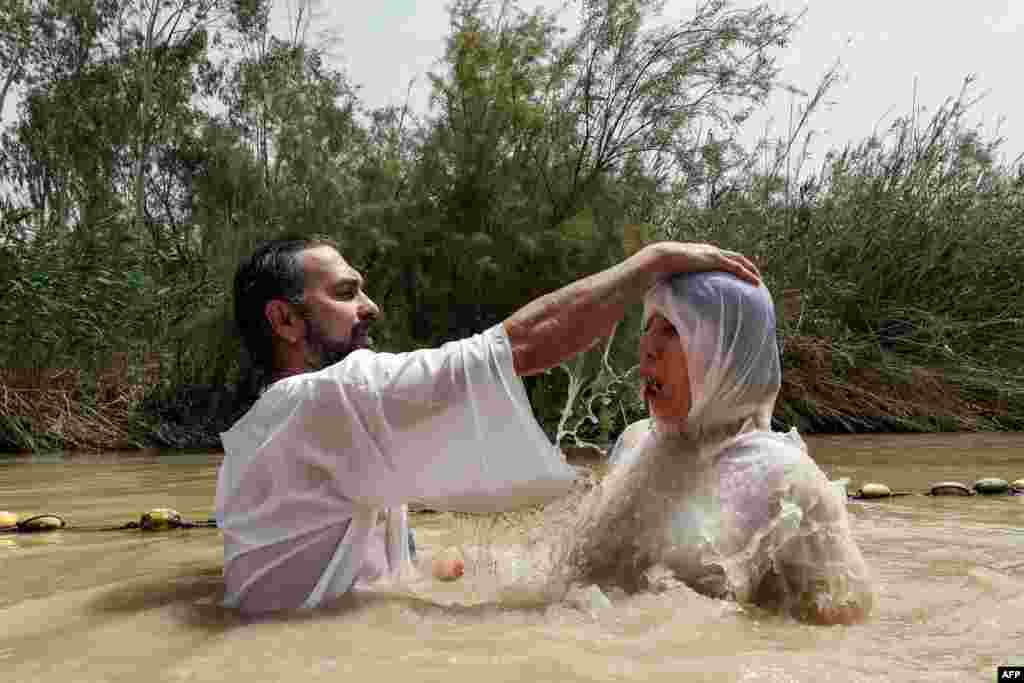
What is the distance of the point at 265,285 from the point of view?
2.82m

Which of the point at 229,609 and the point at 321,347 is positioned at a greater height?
the point at 321,347

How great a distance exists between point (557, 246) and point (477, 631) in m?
6.38

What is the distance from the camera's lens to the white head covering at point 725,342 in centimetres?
241

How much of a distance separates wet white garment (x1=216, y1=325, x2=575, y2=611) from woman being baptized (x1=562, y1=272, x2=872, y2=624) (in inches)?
12.1

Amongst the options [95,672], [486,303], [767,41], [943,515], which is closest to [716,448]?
[95,672]

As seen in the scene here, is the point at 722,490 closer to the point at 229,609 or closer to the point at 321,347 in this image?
the point at 321,347

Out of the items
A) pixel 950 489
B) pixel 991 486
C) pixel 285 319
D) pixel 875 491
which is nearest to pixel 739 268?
pixel 285 319

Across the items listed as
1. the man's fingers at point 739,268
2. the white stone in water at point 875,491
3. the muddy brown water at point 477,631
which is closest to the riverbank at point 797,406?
the white stone in water at point 875,491

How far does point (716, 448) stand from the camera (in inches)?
98.7

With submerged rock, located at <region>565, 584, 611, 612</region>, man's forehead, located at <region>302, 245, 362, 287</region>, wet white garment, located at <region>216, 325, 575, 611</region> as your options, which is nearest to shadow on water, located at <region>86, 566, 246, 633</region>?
wet white garment, located at <region>216, 325, 575, 611</region>

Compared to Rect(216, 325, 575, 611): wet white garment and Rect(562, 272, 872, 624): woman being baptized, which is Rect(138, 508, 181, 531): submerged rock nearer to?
Rect(216, 325, 575, 611): wet white garment

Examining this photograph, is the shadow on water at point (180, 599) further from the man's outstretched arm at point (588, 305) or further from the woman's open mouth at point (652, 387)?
the woman's open mouth at point (652, 387)

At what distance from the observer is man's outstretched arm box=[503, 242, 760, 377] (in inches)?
92.8

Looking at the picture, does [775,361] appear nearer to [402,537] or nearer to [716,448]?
[716,448]
